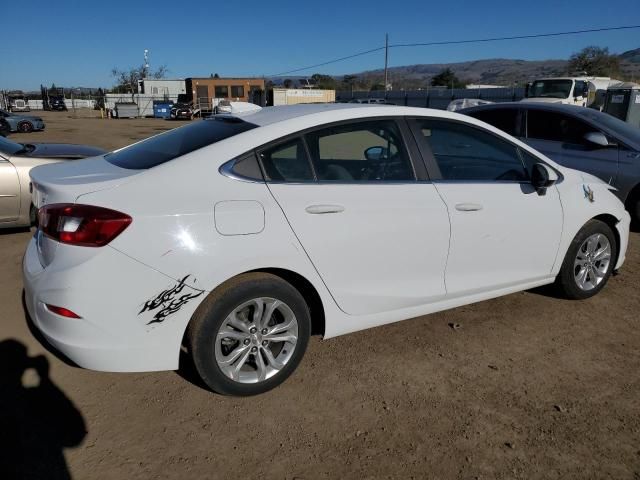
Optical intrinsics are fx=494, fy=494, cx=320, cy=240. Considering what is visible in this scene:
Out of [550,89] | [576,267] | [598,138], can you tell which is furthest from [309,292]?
[550,89]

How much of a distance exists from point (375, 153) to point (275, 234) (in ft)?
3.64

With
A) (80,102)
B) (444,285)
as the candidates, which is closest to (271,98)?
(80,102)

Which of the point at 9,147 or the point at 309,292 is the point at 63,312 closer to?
the point at 309,292

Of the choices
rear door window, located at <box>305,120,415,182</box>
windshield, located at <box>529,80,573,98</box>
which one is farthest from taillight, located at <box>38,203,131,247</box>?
windshield, located at <box>529,80,573,98</box>

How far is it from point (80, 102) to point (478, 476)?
257 ft

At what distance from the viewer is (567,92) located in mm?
20484

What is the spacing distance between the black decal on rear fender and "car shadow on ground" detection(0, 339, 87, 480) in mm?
757

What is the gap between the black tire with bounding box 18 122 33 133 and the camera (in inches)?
976

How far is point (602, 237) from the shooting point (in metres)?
4.21

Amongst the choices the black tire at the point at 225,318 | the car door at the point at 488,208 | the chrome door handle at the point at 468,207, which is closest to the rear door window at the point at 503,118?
the car door at the point at 488,208

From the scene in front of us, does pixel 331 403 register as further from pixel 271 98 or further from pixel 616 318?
pixel 271 98

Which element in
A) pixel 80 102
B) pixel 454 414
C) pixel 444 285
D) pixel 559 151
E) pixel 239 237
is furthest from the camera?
pixel 80 102

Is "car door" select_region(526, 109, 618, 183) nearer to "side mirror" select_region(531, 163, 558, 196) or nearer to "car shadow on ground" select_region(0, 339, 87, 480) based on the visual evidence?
"side mirror" select_region(531, 163, 558, 196)

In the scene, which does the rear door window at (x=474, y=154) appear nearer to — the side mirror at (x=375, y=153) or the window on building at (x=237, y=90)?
the side mirror at (x=375, y=153)
